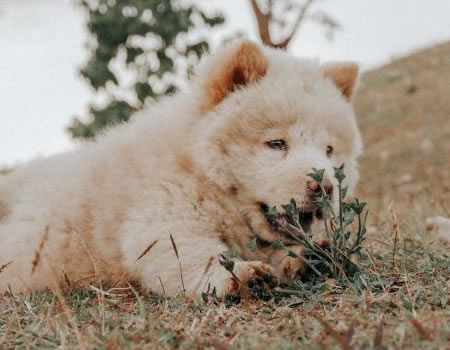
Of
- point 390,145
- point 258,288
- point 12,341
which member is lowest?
point 390,145

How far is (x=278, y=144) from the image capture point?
3.30 meters

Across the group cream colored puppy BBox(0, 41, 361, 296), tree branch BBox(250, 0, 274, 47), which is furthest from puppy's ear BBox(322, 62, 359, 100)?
tree branch BBox(250, 0, 274, 47)

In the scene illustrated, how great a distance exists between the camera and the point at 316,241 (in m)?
3.12

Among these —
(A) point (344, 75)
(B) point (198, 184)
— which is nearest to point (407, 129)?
(A) point (344, 75)

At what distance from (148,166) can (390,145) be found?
11167 millimetres

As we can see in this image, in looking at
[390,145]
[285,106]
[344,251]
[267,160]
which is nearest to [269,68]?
[285,106]

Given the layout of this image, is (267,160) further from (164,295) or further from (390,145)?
(390,145)

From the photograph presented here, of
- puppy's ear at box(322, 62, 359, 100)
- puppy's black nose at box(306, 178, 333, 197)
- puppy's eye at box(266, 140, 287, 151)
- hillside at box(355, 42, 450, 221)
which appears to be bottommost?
hillside at box(355, 42, 450, 221)

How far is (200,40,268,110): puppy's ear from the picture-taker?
11.3 ft

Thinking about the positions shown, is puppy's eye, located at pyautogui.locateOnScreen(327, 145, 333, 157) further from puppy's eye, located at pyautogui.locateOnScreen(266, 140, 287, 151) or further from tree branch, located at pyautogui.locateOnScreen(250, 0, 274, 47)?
tree branch, located at pyautogui.locateOnScreen(250, 0, 274, 47)

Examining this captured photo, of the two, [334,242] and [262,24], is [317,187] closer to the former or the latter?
[334,242]

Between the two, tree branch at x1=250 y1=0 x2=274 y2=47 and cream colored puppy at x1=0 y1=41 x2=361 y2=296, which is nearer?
cream colored puppy at x1=0 y1=41 x2=361 y2=296

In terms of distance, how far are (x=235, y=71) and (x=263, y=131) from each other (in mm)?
442

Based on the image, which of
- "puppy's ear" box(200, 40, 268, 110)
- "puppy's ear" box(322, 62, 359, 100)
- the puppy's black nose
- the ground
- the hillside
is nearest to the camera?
the ground
